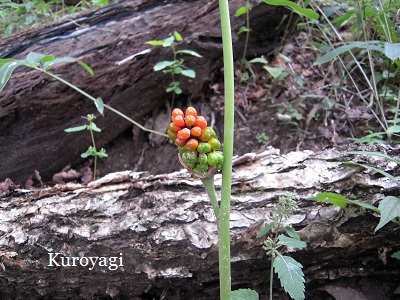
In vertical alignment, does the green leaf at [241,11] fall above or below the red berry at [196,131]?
below

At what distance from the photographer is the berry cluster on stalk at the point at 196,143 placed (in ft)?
3.50

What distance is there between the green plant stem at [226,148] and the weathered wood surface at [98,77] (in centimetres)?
177

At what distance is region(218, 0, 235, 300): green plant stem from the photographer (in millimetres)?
1050

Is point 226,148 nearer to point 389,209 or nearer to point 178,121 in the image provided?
point 178,121

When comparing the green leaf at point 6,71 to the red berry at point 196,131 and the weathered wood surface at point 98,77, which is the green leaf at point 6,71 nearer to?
the weathered wood surface at point 98,77

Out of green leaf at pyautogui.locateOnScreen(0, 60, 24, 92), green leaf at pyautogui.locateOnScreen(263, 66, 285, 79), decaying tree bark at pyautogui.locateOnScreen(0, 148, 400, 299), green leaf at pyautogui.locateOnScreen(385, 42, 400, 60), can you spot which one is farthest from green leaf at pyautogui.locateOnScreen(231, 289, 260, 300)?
green leaf at pyautogui.locateOnScreen(263, 66, 285, 79)

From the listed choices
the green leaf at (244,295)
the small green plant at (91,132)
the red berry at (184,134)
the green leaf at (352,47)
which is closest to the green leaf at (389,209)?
the green leaf at (244,295)

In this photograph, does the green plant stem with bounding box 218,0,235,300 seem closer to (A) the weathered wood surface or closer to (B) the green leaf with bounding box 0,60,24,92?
(B) the green leaf with bounding box 0,60,24,92

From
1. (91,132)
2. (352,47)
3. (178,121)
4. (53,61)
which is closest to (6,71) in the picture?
(53,61)

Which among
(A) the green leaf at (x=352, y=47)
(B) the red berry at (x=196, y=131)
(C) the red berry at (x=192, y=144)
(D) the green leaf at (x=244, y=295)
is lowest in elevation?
(D) the green leaf at (x=244, y=295)

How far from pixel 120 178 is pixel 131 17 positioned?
5.25ft

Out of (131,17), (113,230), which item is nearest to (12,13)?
(131,17)

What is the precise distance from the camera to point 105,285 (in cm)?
173

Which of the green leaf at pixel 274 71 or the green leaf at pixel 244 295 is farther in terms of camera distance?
the green leaf at pixel 274 71
